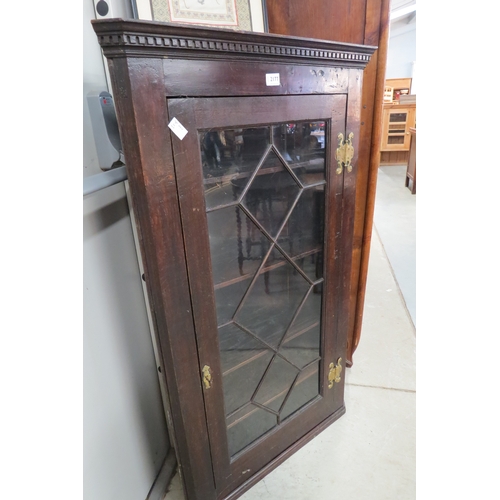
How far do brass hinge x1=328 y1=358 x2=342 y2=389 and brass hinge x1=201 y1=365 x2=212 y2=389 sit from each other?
54cm

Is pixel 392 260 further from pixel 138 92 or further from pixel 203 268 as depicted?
pixel 138 92

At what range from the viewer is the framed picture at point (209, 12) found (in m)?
0.88

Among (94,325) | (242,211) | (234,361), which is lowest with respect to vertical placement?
(234,361)

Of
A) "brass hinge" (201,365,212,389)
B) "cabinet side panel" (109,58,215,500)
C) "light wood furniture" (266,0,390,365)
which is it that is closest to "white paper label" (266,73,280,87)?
"cabinet side panel" (109,58,215,500)

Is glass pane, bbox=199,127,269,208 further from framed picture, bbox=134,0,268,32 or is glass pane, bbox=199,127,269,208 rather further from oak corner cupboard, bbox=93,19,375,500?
framed picture, bbox=134,0,268,32

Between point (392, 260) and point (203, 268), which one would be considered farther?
point (392, 260)

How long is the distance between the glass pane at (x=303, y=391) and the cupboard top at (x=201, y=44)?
98 centimetres

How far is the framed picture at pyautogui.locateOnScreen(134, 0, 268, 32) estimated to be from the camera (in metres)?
0.88

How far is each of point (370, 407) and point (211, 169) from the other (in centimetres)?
123

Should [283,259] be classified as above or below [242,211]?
below

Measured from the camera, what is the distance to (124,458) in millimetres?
915

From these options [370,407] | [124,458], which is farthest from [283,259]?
[370,407]

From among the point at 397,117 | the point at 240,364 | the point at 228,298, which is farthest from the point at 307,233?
the point at 397,117

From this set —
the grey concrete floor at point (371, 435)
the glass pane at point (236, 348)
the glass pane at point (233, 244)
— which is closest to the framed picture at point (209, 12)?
the glass pane at point (233, 244)
